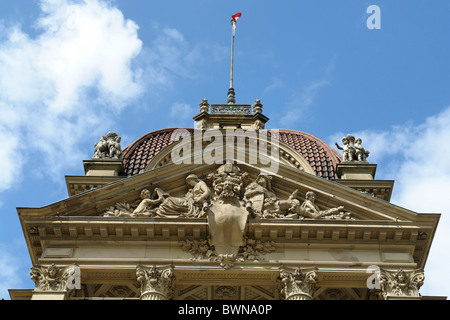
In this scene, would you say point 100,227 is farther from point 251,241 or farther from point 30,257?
point 251,241

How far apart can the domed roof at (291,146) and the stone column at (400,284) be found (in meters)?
9.36

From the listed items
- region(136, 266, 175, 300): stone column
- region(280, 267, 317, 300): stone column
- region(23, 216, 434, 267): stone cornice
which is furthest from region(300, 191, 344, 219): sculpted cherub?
region(136, 266, 175, 300): stone column

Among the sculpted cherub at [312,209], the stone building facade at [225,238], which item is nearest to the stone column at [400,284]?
the stone building facade at [225,238]

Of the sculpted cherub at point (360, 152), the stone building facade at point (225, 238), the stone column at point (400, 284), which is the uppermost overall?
the sculpted cherub at point (360, 152)

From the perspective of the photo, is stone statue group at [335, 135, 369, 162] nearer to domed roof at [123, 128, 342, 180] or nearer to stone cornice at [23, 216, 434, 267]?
domed roof at [123, 128, 342, 180]

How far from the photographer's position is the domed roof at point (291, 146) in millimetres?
34594

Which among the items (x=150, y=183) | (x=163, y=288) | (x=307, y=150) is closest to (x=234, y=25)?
(x=307, y=150)

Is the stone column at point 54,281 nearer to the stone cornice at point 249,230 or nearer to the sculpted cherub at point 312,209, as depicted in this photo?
the stone cornice at point 249,230

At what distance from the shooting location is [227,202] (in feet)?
85.6

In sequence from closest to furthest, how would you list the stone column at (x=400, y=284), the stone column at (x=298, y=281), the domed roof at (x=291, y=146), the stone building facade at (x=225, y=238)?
the stone column at (x=400, y=284) → the stone column at (x=298, y=281) → the stone building facade at (x=225, y=238) → the domed roof at (x=291, y=146)

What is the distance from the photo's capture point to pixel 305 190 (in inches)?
1061

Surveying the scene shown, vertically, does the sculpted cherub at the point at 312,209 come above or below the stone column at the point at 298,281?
above

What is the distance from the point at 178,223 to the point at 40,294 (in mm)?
5033

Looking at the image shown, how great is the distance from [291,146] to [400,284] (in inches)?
484
